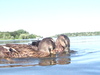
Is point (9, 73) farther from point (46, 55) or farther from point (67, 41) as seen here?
point (67, 41)

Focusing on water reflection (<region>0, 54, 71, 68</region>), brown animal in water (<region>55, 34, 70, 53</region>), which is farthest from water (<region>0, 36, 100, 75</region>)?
brown animal in water (<region>55, 34, 70, 53</region>)

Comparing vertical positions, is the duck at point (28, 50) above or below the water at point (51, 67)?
above

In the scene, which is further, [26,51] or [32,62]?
[26,51]

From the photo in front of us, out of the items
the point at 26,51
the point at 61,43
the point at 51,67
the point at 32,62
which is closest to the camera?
the point at 51,67

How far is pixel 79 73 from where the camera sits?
389 cm

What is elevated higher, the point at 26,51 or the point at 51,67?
the point at 26,51

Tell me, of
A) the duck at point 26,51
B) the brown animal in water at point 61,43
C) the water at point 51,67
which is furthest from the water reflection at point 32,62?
the brown animal in water at point 61,43

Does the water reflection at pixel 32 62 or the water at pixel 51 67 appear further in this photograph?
the water reflection at pixel 32 62

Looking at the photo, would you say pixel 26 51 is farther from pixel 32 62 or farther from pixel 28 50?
pixel 32 62

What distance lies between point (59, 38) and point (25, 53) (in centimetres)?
Answer: 175

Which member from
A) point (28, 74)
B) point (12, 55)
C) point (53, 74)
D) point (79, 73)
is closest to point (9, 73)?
point (28, 74)

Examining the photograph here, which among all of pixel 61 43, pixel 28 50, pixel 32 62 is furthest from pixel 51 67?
pixel 61 43

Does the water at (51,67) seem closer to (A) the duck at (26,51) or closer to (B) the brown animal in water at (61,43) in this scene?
(A) the duck at (26,51)

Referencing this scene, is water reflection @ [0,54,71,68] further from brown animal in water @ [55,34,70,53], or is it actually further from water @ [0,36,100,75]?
brown animal in water @ [55,34,70,53]
